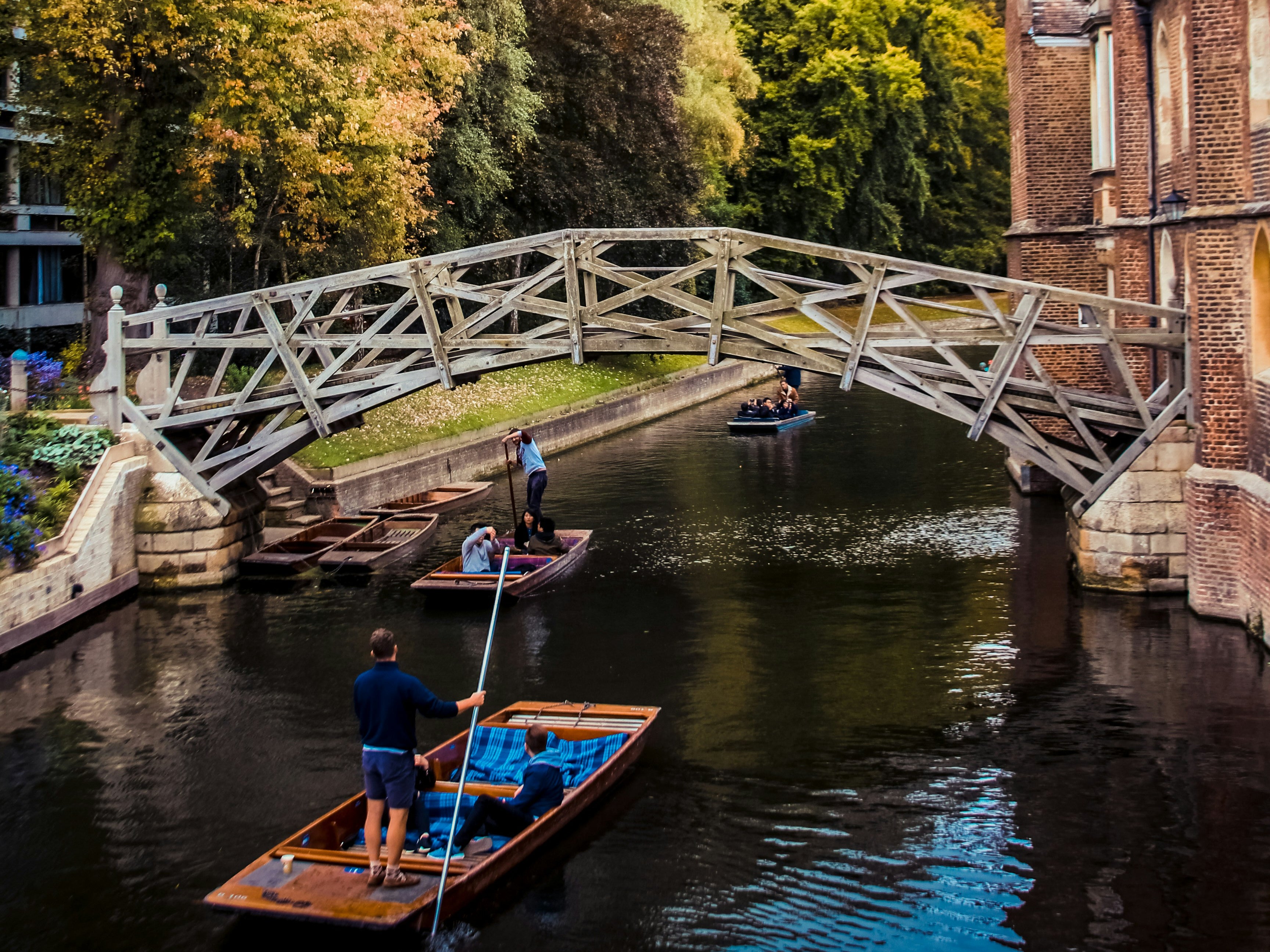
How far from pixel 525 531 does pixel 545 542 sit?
365 millimetres

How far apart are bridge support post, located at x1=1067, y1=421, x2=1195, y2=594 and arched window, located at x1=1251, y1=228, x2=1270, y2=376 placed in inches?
57.2

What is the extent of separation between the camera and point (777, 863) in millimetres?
9742

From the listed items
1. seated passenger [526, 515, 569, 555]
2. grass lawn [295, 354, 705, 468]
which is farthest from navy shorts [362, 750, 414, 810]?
grass lawn [295, 354, 705, 468]

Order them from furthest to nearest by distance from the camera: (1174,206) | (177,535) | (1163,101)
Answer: (177,535), (1163,101), (1174,206)

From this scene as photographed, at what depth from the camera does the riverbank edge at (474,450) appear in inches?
955

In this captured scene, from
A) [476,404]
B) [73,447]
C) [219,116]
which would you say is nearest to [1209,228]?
[73,447]

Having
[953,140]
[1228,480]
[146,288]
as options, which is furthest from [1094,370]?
[953,140]

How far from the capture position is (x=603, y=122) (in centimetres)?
3791

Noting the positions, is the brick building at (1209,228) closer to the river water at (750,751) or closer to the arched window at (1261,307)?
the arched window at (1261,307)

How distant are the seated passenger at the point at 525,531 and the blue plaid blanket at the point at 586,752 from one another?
780 centimetres

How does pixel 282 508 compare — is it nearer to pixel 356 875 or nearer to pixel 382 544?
pixel 382 544

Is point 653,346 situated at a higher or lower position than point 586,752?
higher

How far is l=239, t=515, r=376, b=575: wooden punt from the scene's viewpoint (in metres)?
19.7

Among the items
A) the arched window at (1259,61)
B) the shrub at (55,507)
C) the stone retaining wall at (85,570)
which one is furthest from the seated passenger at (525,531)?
the arched window at (1259,61)
